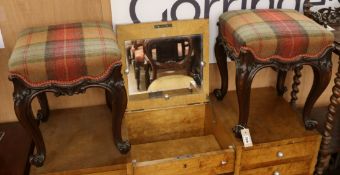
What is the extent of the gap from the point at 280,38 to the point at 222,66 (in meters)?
0.40

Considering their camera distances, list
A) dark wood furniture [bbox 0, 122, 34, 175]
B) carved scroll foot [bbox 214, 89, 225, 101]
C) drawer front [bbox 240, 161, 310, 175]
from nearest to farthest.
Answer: dark wood furniture [bbox 0, 122, 34, 175] < drawer front [bbox 240, 161, 310, 175] < carved scroll foot [bbox 214, 89, 225, 101]

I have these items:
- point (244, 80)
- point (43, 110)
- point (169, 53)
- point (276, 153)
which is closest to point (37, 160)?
point (43, 110)

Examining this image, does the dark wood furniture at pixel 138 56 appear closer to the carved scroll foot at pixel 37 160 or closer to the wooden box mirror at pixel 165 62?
→ the wooden box mirror at pixel 165 62

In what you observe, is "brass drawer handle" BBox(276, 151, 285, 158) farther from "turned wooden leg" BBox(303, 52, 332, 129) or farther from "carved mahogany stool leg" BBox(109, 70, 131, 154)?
"carved mahogany stool leg" BBox(109, 70, 131, 154)

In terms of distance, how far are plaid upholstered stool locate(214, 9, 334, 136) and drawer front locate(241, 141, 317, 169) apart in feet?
0.35

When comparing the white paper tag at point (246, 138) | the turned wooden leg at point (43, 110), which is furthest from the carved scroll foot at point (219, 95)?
the turned wooden leg at point (43, 110)

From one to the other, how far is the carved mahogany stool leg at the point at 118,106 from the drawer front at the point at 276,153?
46 centimetres

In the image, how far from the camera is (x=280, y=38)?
122 cm

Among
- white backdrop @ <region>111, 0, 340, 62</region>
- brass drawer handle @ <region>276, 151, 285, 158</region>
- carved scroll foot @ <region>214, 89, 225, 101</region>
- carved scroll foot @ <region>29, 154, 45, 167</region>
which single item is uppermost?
white backdrop @ <region>111, 0, 340, 62</region>

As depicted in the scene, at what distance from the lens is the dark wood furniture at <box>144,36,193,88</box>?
1.50 m

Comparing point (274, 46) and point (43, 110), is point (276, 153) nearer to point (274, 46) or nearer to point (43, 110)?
point (274, 46)

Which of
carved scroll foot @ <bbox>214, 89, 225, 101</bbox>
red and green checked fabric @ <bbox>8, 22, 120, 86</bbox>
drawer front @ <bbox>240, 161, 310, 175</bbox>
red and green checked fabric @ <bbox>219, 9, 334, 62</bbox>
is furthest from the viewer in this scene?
carved scroll foot @ <bbox>214, 89, 225, 101</bbox>

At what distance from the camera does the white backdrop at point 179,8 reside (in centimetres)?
147

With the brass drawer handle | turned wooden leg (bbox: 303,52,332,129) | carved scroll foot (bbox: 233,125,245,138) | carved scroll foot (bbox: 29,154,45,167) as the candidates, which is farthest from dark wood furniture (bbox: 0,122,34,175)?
turned wooden leg (bbox: 303,52,332,129)
